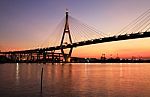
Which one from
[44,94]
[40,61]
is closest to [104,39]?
[44,94]

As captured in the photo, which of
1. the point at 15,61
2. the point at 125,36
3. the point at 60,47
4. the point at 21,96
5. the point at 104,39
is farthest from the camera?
the point at 15,61

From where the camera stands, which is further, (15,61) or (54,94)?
A: (15,61)

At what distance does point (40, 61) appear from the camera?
385 ft

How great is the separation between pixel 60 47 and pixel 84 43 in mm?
14736

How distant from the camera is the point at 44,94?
18.5 meters

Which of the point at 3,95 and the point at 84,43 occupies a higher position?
the point at 84,43

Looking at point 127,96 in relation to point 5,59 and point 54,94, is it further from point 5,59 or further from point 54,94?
point 5,59

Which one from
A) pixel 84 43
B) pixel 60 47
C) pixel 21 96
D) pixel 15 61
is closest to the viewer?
pixel 21 96

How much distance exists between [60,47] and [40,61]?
53979 mm

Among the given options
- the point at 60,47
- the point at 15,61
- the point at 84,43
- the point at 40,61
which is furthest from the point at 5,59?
the point at 84,43

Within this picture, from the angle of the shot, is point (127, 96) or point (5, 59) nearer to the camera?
point (127, 96)

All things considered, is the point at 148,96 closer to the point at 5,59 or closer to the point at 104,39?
the point at 104,39

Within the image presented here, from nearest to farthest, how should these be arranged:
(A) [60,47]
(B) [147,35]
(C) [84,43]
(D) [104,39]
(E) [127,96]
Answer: (E) [127,96]
(B) [147,35]
(D) [104,39]
(C) [84,43]
(A) [60,47]

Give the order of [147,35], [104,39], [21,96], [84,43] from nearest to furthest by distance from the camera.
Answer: [21,96] < [147,35] < [104,39] < [84,43]
